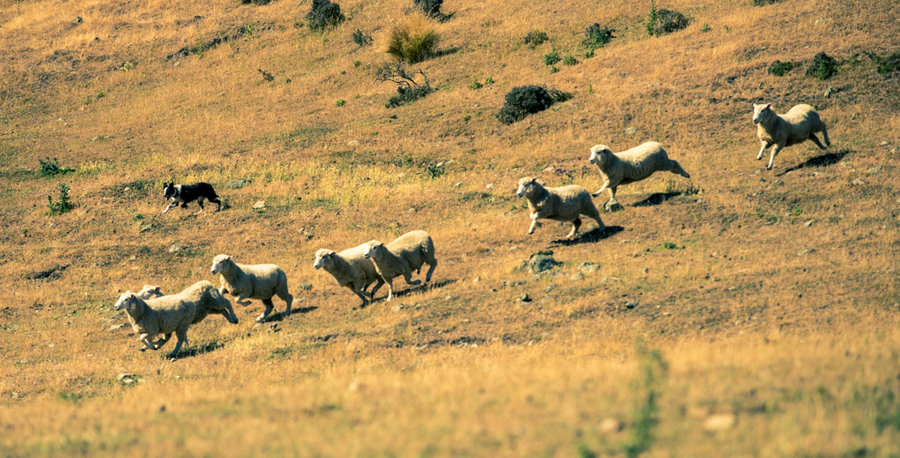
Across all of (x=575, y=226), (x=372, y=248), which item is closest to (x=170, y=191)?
(x=372, y=248)

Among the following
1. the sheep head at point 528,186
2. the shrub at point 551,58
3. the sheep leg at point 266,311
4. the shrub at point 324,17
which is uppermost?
the shrub at point 324,17

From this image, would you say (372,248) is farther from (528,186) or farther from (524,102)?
(524,102)

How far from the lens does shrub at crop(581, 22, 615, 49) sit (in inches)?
1534

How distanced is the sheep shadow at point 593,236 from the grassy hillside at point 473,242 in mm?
101

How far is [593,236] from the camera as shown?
20328 mm

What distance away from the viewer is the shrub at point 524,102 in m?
33.0

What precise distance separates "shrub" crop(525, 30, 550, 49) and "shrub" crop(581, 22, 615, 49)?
2315 millimetres

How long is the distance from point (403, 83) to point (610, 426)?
114 feet

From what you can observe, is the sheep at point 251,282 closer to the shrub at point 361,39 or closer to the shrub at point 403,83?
the shrub at point 403,83

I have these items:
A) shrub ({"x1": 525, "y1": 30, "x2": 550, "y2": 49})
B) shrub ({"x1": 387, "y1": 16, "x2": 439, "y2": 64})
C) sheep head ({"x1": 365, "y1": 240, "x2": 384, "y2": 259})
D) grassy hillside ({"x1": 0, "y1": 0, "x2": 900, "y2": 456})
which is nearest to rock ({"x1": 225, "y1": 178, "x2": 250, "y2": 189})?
grassy hillside ({"x1": 0, "y1": 0, "x2": 900, "y2": 456})

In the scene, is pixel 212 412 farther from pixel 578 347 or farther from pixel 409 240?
pixel 409 240

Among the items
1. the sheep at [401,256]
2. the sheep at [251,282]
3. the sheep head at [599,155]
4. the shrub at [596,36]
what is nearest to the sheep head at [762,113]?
the sheep head at [599,155]

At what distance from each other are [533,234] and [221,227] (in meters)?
10.9

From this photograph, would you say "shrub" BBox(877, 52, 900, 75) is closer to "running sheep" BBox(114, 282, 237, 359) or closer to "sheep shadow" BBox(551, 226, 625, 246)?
"sheep shadow" BBox(551, 226, 625, 246)
